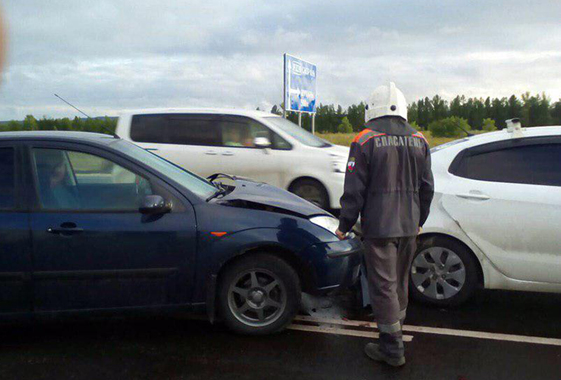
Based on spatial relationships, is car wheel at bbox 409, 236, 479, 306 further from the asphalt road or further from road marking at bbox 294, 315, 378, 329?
road marking at bbox 294, 315, 378, 329

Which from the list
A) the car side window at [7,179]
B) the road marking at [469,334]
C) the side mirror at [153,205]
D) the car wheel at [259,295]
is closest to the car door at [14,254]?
the car side window at [7,179]

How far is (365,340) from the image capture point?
3.90 meters

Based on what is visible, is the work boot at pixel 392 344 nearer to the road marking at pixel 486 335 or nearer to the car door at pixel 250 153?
the road marking at pixel 486 335

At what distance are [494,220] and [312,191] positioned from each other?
14.6 feet

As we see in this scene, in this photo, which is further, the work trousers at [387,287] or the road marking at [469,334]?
the road marking at [469,334]

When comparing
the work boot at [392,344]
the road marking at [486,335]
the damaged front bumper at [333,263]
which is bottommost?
the road marking at [486,335]

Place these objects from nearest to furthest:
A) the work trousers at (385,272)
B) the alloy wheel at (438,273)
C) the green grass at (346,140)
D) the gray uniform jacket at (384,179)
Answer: the gray uniform jacket at (384,179)
the work trousers at (385,272)
the alloy wheel at (438,273)
the green grass at (346,140)

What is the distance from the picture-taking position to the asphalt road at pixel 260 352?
3.37 m

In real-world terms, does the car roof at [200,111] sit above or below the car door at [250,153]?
above

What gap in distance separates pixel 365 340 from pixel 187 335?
132 cm

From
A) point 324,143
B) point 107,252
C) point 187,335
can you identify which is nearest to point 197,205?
point 107,252

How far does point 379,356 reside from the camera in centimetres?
355

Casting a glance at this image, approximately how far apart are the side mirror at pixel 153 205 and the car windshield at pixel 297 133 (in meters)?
5.34

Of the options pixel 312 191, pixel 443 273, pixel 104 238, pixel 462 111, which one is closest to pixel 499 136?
pixel 443 273
